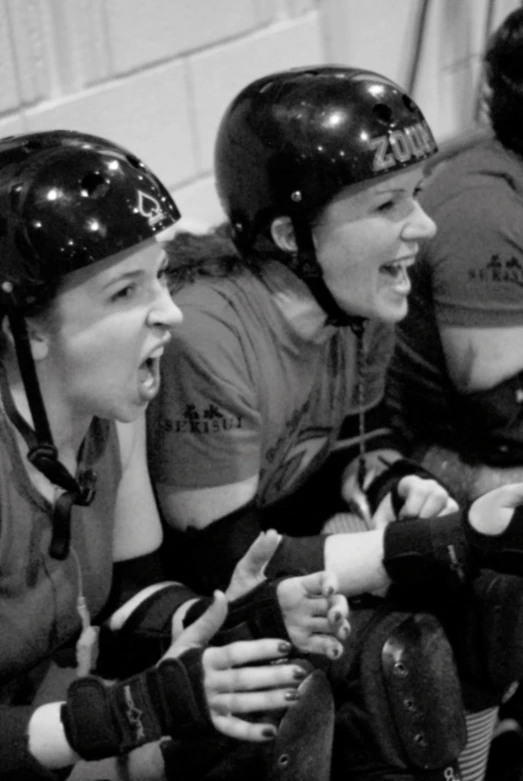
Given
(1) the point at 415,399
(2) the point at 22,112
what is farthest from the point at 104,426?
(1) the point at 415,399

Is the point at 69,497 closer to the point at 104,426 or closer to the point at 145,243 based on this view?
the point at 104,426

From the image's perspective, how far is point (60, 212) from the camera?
5.25 feet

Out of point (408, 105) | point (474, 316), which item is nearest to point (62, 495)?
point (408, 105)

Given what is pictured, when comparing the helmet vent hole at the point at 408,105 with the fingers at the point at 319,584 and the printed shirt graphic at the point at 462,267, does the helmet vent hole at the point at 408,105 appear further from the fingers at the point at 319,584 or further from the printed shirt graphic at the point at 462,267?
the fingers at the point at 319,584

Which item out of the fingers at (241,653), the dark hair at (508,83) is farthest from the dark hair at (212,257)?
the fingers at (241,653)

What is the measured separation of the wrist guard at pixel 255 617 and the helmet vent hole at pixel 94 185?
1.87 feet

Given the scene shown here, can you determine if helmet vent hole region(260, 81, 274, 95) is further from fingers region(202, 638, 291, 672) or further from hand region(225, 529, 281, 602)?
fingers region(202, 638, 291, 672)

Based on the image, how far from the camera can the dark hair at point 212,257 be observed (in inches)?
82.7

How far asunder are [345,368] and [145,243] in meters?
0.66

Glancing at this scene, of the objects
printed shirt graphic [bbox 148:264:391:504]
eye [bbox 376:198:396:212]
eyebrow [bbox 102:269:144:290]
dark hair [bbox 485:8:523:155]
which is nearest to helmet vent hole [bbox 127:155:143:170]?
eyebrow [bbox 102:269:144:290]

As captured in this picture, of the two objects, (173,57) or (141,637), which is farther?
(173,57)

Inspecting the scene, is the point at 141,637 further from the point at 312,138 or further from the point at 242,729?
the point at 312,138

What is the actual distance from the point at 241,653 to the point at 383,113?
2.89ft

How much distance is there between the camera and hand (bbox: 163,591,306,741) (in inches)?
60.2
